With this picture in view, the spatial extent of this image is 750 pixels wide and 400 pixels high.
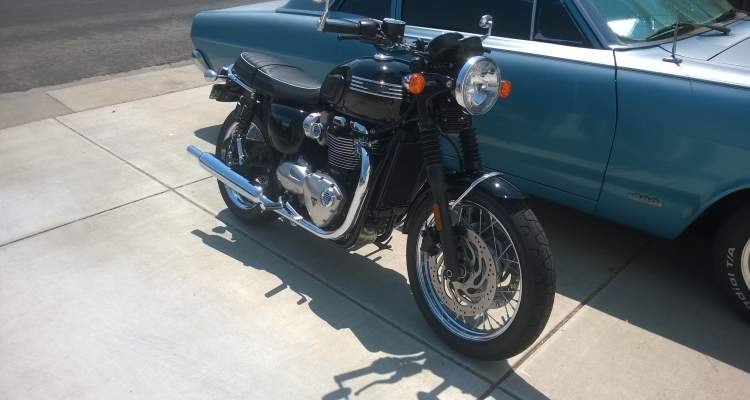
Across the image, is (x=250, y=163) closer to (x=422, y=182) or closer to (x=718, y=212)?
(x=422, y=182)

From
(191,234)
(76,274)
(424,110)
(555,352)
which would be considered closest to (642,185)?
(555,352)

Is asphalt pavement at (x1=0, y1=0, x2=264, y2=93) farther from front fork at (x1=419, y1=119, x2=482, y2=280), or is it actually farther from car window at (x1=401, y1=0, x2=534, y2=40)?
front fork at (x1=419, y1=119, x2=482, y2=280)

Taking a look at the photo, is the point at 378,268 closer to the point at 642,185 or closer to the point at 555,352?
→ the point at 555,352

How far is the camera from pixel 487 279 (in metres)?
2.87

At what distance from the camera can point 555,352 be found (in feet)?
10.0

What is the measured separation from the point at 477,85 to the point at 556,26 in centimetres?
116

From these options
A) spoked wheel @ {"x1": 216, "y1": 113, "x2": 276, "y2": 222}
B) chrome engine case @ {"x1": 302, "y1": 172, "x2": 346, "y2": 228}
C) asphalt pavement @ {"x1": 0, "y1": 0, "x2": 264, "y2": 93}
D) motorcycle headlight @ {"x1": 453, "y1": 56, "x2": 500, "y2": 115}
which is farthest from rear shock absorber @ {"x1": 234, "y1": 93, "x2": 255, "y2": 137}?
asphalt pavement @ {"x1": 0, "y1": 0, "x2": 264, "y2": 93}

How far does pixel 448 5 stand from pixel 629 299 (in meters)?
2.01

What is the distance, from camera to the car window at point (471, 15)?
3754mm

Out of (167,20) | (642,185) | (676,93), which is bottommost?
(167,20)

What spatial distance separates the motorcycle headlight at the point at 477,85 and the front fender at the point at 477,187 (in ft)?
0.94

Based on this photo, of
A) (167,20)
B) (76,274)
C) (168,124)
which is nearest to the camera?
(76,274)

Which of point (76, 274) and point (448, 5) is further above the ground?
point (448, 5)

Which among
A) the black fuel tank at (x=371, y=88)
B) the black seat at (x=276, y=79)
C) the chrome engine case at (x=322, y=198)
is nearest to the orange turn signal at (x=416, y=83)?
the black fuel tank at (x=371, y=88)
